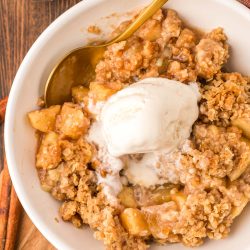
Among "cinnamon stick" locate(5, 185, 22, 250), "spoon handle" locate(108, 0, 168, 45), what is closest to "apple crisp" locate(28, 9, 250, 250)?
"spoon handle" locate(108, 0, 168, 45)

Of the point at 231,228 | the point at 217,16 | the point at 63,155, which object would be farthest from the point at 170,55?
the point at 231,228

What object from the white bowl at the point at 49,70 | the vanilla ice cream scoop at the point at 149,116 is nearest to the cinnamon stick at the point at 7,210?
the white bowl at the point at 49,70

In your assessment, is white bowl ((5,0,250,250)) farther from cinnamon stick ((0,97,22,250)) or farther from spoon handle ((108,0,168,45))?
cinnamon stick ((0,97,22,250))

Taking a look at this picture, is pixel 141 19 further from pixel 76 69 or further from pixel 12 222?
pixel 12 222

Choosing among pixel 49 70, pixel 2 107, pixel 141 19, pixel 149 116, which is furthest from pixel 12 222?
pixel 141 19

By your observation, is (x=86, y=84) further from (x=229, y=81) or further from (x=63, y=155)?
(x=229, y=81)

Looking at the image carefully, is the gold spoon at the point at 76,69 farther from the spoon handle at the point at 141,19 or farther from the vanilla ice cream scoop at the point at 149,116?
the vanilla ice cream scoop at the point at 149,116
